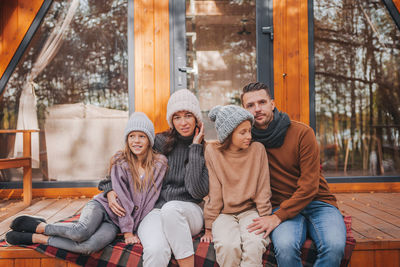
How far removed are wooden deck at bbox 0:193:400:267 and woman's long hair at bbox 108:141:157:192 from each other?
645 millimetres

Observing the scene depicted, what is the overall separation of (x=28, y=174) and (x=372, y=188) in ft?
12.3

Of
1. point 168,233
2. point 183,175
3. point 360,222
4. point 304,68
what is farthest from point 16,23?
point 360,222

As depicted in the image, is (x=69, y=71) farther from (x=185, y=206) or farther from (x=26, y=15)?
(x=185, y=206)

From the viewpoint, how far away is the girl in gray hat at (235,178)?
5.53 feet

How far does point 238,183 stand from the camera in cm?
175

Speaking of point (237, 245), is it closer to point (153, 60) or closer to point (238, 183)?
point (238, 183)

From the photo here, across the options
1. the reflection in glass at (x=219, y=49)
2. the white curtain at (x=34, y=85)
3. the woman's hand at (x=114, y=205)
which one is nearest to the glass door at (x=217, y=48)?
the reflection in glass at (x=219, y=49)

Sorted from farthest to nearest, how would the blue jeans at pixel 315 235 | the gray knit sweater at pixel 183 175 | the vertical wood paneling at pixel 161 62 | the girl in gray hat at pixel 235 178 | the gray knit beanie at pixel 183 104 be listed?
1. the vertical wood paneling at pixel 161 62
2. the gray knit beanie at pixel 183 104
3. the gray knit sweater at pixel 183 175
4. the girl in gray hat at pixel 235 178
5. the blue jeans at pixel 315 235

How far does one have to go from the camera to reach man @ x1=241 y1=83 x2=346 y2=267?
4.94 feet

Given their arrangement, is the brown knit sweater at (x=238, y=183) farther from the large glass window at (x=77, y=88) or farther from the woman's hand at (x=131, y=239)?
the large glass window at (x=77, y=88)

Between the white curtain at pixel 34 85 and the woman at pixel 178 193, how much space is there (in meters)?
1.91

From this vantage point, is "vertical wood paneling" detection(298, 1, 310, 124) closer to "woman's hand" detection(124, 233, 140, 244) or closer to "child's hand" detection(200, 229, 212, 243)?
"child's hand" detection(200, 229, 212, 243)

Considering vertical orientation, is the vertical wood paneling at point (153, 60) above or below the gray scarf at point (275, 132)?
above

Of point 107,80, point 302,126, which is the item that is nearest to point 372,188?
point 302,126
